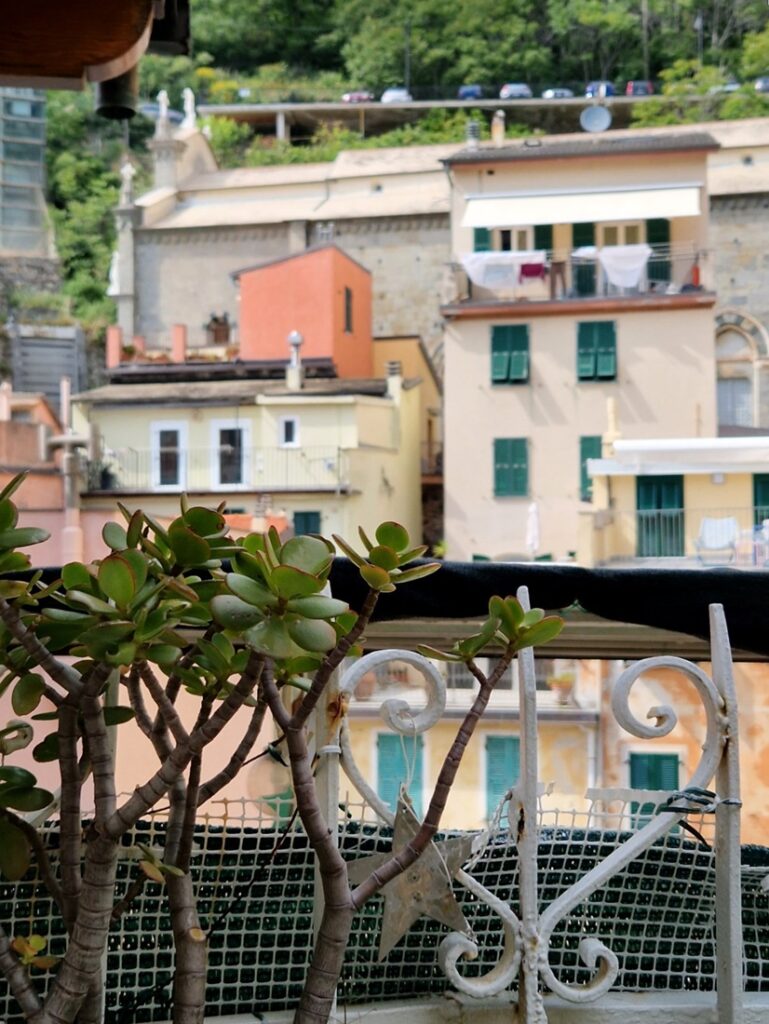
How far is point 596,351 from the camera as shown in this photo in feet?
111

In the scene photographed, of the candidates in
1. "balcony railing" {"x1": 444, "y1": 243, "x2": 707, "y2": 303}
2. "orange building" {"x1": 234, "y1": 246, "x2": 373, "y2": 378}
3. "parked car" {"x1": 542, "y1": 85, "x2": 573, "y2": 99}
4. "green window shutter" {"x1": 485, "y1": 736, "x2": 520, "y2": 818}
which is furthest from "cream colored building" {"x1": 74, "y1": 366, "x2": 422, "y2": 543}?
"parked car" {"x1": 542, "y1": 85, "x2": 573, "y2": 99}

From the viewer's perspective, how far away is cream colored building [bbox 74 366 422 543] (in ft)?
108

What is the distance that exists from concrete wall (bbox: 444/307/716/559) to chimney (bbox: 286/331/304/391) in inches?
146

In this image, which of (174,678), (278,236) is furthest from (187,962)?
(278,236)

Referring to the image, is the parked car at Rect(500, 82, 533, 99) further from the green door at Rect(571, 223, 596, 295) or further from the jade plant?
the jade plant

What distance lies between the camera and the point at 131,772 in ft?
29.1

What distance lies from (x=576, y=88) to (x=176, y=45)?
66626mm

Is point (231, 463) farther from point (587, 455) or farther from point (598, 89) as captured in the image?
point (598, 89)

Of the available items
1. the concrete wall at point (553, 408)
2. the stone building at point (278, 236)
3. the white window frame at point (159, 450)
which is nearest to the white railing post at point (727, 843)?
the concrete wall at point (553, 408)

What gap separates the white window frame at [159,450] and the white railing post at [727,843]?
3045cm

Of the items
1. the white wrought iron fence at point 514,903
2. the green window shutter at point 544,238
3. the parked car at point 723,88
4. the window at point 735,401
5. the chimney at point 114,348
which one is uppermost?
the parked car at point 723,88

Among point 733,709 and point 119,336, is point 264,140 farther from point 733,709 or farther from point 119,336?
point 733,709

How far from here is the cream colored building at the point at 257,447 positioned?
32.9 meters

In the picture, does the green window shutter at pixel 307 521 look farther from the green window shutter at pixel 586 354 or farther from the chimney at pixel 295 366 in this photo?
the green window shutter at pixel 586 354
